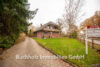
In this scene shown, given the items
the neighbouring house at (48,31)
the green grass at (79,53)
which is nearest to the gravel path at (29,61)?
the green grass at (79,53)

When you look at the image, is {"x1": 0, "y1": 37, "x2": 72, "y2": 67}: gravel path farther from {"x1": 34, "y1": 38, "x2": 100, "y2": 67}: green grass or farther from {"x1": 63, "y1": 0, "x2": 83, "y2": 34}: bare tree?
{"x1": 63, "y1": 0, "x2": 83, "y2": 34}: bare tree

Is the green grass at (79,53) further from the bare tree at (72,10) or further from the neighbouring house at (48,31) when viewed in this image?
the neighbouring house at (48,31)

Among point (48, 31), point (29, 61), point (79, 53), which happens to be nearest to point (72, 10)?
point (79, 53)

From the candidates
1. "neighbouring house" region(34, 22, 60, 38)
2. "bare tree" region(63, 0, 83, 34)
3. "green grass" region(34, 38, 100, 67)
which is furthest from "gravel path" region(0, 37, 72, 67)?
"neighbouring house" region(34, 22, 60, 38)

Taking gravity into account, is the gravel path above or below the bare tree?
below

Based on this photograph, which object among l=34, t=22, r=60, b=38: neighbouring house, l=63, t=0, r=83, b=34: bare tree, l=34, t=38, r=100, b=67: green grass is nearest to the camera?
l=34, t=38, r=100, b=67: green grass

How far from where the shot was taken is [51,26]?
815 inches

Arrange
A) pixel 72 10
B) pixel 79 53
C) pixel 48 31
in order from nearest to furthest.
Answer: pixel 79 53 < pixel 72 10 < pixel 48 31

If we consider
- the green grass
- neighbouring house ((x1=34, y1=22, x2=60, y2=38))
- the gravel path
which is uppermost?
neighbouring house ((x1=34, y1=22, x2=60, y2=38))

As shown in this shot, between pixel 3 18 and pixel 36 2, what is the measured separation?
7228mm

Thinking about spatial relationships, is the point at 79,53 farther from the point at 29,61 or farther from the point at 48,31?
the point at 48,31

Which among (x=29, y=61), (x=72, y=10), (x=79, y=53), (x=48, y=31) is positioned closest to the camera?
(x=29, y=61)

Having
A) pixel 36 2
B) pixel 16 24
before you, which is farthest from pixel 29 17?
pixel 36 2

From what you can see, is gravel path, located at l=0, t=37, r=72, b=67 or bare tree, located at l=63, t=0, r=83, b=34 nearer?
gravel path, located at l=0, t=37, r=72, b=67
